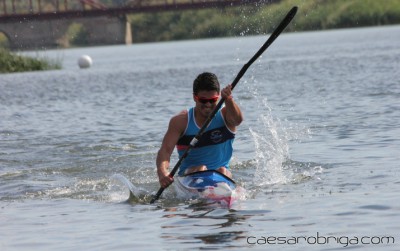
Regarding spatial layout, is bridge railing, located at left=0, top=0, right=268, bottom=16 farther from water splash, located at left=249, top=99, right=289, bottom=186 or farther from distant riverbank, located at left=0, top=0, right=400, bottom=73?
water splash, located at left=249, top=99, right=289, bottom=186

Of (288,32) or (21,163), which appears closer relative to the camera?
(21,163)

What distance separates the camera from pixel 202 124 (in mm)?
12250

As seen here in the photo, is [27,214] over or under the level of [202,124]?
under

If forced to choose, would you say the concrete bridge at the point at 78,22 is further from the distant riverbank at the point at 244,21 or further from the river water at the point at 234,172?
the river water at the point at 234,172

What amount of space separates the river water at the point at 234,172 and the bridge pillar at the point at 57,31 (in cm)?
7396

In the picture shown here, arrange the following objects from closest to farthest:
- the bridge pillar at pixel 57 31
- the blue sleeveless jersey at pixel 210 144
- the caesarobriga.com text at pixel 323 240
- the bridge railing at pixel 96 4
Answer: the caesarobriga.com text at pixel 323 240 → the blue sleeveless jersey at pixel 210 144 → the bridge railing at pixel 96 4 → the bridge pillar at pixel 57 31

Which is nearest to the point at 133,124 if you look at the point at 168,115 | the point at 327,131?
the point at 168,115

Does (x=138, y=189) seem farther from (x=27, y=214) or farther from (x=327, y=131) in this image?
(x=327, y=131)

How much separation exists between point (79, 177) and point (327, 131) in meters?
5.02

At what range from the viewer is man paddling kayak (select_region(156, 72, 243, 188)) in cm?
1191

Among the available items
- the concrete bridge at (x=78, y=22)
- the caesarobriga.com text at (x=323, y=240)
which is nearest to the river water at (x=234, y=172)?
the caesarobriga.com text at (x=323, y=240)

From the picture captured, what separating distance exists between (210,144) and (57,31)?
98938mm

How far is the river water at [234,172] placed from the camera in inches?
412

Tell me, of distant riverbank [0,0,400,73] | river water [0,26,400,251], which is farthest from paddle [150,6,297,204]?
distant riverbank [0,0,400,73]
